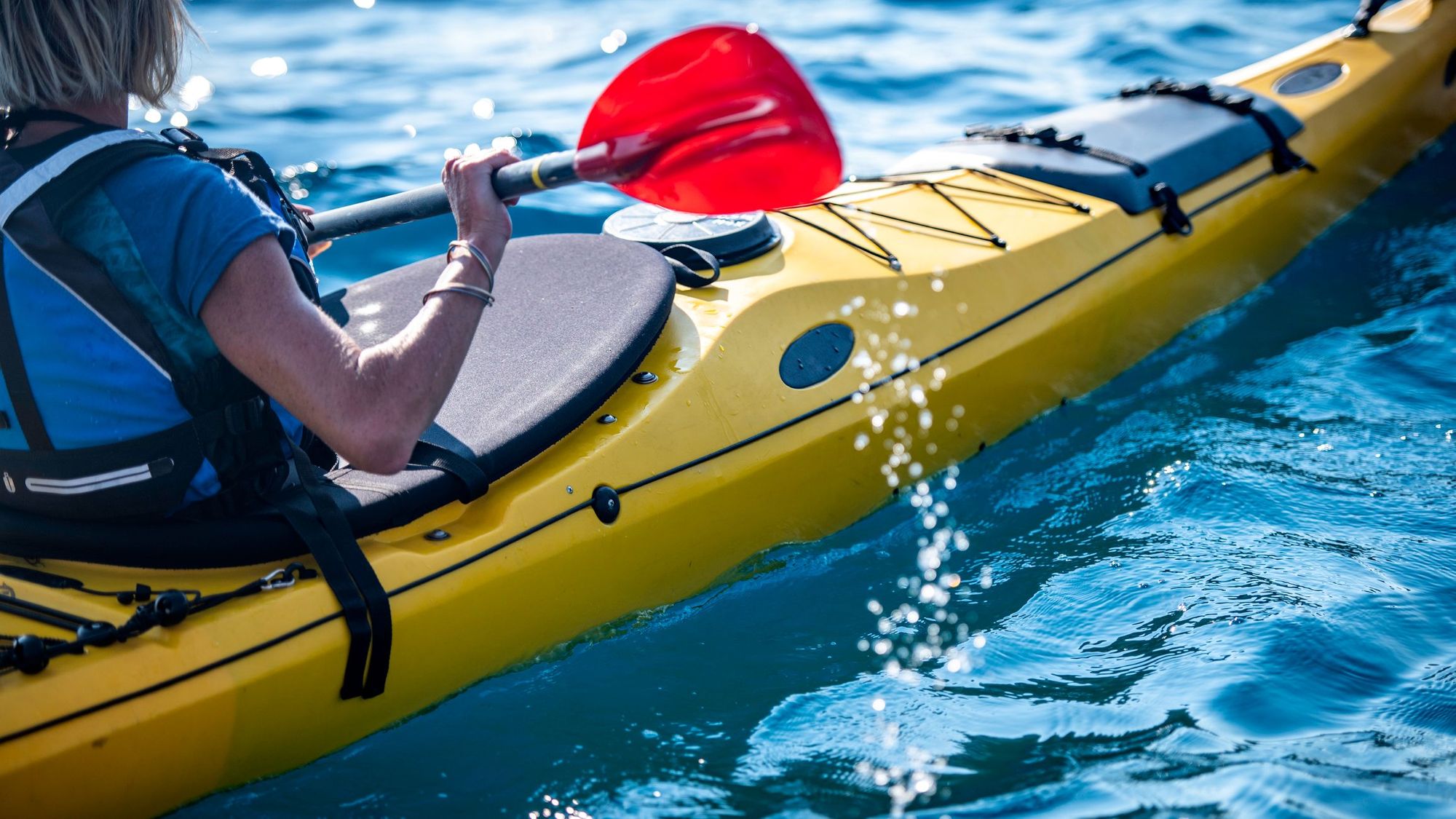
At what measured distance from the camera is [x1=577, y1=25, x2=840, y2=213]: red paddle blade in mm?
1985

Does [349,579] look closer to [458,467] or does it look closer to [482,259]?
[458,467]

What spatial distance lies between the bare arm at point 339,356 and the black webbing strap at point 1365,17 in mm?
3854

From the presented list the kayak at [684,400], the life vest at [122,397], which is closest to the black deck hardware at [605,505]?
the kayak at [684,400]

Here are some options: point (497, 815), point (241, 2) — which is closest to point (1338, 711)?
point (497, 815)

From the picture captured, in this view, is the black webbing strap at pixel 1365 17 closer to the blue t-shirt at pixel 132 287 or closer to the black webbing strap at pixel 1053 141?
the black webbing strap at pixel 1053 141

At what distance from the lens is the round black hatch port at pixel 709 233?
285 cm

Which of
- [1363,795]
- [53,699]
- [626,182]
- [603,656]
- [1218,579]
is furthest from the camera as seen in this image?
[1218,579]

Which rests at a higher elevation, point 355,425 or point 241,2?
point 241,2

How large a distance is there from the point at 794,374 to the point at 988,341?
59 centimetres

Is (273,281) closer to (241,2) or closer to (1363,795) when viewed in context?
(1363,795)

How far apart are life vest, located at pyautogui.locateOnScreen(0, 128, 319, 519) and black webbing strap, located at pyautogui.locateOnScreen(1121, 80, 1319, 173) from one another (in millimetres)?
2969

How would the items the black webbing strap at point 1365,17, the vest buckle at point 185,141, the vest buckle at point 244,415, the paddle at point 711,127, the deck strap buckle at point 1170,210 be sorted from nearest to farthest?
the vest buckle at point 244,415 < the vest buckle at point 185,141 < the paddle at point 711,127 < the deck strap buckle at point 1170,210 < the black webbing strap at point 1365,17

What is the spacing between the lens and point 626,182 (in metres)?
2.02

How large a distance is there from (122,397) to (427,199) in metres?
0.69
